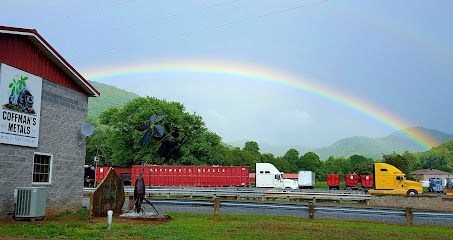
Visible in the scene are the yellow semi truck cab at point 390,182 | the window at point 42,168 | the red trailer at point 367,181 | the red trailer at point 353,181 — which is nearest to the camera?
the window at point 42,168

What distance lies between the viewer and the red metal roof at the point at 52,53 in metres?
17.4

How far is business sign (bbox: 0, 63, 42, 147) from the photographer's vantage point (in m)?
17.0

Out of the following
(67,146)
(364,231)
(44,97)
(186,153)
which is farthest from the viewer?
(186,153)

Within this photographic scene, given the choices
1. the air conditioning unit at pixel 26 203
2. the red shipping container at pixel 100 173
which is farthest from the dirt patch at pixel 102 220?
the red shipping container at pixel 100 173

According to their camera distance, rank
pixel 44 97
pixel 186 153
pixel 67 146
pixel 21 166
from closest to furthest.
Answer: pixel 21 166 < pixel 44 97 < pixel 67 146 < pixel 186 153

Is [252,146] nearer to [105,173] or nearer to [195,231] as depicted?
[105,173]

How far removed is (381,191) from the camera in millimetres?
42938

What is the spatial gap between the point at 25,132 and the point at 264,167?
3562cm

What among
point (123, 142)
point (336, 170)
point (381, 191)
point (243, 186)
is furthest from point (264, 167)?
point (336, 170)

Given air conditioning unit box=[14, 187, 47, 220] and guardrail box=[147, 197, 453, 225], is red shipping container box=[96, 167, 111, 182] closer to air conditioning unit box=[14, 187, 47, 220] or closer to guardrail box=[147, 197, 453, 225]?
guardrail box=[147, 197, 453, 225]

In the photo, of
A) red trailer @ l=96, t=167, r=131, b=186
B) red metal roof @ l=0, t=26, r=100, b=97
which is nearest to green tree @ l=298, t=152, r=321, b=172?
red trailer @ l=96, t=167, r=131, b=186

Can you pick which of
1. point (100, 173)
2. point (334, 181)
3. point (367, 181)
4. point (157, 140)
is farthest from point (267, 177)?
point (157, 140)

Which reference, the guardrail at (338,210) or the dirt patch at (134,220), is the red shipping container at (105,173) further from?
the dirt patch at (134,220)

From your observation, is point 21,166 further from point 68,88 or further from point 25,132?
point 68,88
